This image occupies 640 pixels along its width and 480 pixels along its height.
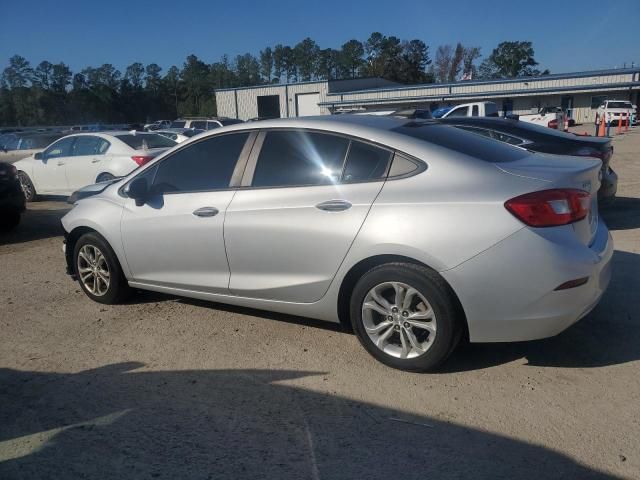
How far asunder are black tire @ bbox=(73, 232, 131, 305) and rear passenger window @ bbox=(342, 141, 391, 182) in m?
2.44

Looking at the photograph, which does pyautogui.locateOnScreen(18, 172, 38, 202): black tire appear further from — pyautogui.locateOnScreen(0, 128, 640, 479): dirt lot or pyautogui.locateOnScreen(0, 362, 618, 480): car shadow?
pyautogui.locateOnScreen(0, 362, 618, 480): car shadow

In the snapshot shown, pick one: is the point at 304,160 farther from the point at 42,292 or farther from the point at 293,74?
the point at 293,74

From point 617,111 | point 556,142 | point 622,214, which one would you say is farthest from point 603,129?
point 556,142

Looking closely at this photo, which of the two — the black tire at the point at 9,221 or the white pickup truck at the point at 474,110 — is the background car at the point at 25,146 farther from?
the white pickup truck at the point at 474,110

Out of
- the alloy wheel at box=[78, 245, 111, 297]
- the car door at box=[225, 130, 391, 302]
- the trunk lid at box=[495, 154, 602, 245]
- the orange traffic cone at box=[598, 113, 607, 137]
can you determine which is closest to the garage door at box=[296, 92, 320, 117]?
the orange traffic cone at box=[598, 113, 607, 137]

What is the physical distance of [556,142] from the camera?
755 centimetres

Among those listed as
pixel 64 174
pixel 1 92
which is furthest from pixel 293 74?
pixel 64 174

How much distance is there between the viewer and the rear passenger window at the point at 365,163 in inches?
147

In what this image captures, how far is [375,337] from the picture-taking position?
3.77 metres

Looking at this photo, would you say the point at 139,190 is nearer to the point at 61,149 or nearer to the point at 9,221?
the point at 9,221

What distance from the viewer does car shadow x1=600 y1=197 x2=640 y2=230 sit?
783 centimetres

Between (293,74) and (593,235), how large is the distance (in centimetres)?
13312

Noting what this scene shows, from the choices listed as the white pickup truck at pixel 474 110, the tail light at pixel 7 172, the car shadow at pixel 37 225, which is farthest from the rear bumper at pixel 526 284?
the white pickup truck at pixel 474 110

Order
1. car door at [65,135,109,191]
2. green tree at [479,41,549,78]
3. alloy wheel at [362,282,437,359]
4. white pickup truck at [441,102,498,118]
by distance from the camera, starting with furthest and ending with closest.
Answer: green tree at [479,41,549,78] → white pickup truck at [441,102,498,118] → car door at [65,135,109,191] → alloy wheel at [362,282,437,359]
